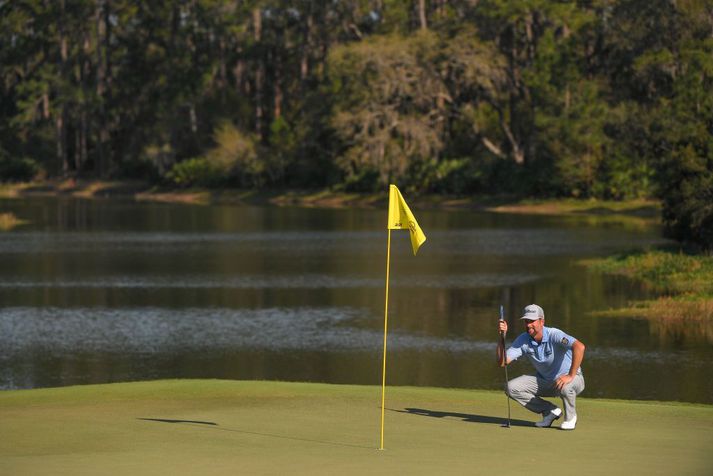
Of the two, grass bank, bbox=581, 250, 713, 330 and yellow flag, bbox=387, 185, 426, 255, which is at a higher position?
yellow flag, bbox=387, 185, 426, 255

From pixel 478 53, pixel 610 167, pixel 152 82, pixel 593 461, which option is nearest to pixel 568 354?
pixel 593 461

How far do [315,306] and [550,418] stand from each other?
21865mm

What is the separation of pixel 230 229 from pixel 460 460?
191 ft

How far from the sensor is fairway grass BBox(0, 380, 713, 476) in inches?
455

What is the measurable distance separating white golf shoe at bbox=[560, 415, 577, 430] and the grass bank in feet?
50.1

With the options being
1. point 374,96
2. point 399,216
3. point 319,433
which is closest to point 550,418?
point 319,433

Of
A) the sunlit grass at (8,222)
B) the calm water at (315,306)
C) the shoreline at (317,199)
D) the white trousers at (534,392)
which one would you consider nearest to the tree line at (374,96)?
the shoreline at (317,199)

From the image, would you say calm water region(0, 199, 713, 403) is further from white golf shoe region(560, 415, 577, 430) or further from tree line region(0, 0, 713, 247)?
white golf shoe region(560, 415, 577, 430)

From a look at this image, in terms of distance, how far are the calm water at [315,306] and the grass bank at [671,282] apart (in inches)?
27.4

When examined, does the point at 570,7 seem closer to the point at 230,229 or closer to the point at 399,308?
the point at 230,229

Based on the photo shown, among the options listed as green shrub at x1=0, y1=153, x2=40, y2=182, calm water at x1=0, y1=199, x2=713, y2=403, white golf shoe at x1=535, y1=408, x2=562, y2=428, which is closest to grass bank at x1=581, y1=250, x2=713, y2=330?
calm water at x1=0, y1=199, x2=713, y2=403

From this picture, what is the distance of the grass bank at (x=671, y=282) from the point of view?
3216 centimetres

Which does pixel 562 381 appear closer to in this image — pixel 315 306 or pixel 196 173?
pixel 315 306

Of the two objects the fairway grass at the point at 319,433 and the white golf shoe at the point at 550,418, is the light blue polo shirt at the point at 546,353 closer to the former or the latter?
the white golf shoe at the point at 550,418
